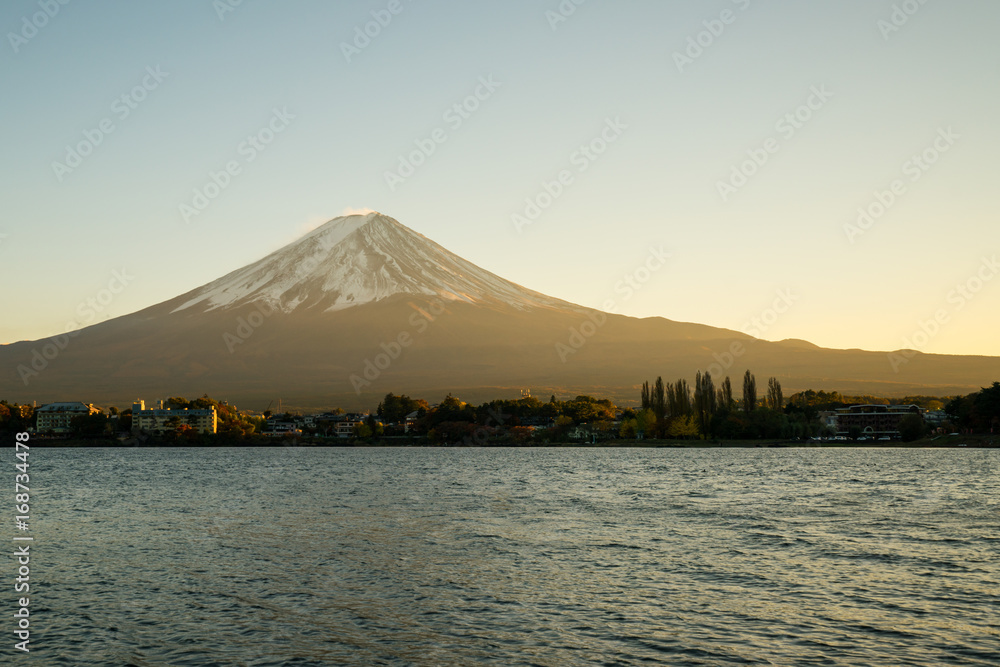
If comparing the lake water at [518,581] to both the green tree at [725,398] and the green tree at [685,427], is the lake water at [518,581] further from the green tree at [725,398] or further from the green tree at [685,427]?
the green tree at [725,398]

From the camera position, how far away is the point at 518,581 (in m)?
26.3

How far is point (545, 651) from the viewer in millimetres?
18703

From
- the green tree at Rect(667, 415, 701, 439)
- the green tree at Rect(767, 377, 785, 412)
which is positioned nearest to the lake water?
the green tree at Rect(667, 415, 701, 439)

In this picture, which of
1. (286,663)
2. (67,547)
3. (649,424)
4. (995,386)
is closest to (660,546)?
(286,663)

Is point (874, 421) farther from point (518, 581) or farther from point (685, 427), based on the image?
point (518, 581)

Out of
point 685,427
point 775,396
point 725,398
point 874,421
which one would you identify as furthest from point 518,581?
point 874,421

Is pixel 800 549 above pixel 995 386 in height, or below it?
below

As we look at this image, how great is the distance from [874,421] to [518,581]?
607 feet

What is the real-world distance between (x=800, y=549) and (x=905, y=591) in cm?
779

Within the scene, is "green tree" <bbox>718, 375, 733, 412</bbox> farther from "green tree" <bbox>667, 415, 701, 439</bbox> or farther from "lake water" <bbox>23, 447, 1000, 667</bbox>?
"lake water" <bbox>23, 447, 1000, 667</bbox>

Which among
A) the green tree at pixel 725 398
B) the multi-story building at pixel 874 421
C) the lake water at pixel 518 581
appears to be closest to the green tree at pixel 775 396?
the multi-story building at pixel 874 421

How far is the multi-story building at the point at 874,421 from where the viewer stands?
7244 inches

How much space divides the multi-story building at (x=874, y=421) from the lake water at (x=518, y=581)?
14211 centimetres

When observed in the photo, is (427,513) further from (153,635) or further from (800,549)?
(153,635)
